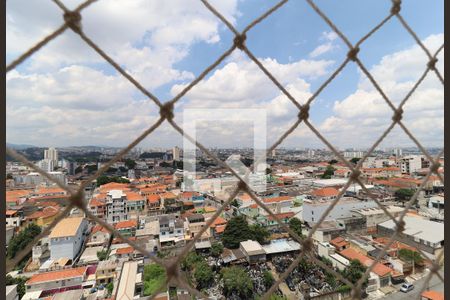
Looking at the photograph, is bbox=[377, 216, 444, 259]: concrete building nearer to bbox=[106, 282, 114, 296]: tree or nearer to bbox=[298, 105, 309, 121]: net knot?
bbox=[106, 282, 114, 296]: tree

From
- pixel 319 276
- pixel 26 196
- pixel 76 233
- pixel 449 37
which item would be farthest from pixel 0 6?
pixel 26 196

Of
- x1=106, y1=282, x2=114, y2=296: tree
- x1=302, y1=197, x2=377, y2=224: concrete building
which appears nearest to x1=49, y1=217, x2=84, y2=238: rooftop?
x1=106, y1=282, x2=114, y2=296: tree

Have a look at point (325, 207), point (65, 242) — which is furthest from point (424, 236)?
point (65, 242)

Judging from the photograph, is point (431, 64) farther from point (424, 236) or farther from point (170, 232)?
point (424, 236)

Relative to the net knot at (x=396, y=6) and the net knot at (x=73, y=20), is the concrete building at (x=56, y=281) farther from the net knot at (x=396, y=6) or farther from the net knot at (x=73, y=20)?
the net knot at (x=396, y=6)

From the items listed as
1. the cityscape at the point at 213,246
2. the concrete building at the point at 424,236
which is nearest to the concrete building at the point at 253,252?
the cityscape at the point at 213,246

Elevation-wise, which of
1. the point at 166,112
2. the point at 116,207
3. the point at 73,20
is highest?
the point at 73,20

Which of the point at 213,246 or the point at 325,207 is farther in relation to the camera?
the point at 325,207

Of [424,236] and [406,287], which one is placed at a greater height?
[424,236]

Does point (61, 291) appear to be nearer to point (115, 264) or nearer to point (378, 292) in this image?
point (115, 264)
